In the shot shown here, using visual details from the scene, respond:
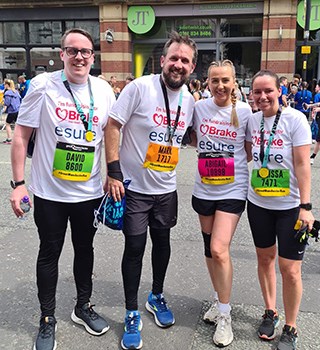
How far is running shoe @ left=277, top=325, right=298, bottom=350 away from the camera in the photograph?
2.70 metres

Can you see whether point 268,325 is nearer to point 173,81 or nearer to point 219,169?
point 219,169

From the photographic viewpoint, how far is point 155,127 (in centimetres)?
279

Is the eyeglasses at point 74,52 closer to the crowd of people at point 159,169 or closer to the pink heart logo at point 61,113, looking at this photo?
the crowd of people at point 159,169

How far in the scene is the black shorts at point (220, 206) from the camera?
2.88 m

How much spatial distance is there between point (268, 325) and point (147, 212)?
1.15 meters

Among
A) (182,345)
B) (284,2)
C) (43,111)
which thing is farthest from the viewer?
(284,2)

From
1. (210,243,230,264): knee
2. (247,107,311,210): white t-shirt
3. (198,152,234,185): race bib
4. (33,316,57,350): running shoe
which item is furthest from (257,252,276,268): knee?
(33,316,57,350): running shoe

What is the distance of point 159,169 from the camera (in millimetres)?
2850

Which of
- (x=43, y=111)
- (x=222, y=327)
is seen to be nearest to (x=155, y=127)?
(x=43, y=111)

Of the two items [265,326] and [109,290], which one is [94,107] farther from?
[265,326]

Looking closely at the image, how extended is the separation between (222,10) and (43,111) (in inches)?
629

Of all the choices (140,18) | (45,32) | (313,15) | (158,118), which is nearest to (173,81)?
(158,118)

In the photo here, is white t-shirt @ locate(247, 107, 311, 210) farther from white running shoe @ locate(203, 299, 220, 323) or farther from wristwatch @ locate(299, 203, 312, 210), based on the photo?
white running shoe @ locate(203, 299, 220, 323)

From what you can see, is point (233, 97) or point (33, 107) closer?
point (33, 107)
